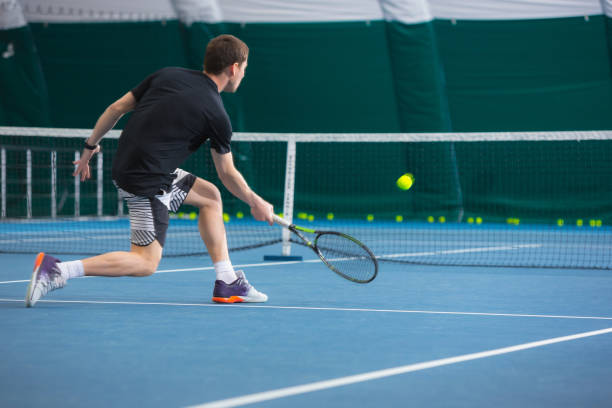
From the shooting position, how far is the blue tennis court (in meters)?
2.79

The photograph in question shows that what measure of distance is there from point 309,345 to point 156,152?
1.40m

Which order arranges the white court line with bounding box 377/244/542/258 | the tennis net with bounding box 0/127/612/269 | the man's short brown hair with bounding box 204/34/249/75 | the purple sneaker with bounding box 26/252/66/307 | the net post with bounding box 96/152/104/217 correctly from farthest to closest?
the net post with bounding box 96/152/104/217
the tennis net with bounding box 0/127/612/269
the white court line with bounding box 377/244/542/258
the man's short brown hair with bounding box 204/34/249/75
the purple sneaker with bounding box 26/252/66/307

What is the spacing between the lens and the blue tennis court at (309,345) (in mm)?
2795

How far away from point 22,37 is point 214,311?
12862mm

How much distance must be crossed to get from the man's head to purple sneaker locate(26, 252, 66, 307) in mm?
1280

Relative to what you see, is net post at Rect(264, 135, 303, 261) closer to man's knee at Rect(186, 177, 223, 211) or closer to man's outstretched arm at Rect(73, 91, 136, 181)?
man's knee at Rect(186, 177, 223, 211)

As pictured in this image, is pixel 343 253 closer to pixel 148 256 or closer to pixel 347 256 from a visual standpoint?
pixel 347 256

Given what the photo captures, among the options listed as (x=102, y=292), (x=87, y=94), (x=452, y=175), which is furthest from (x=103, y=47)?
(x=102, y=292)

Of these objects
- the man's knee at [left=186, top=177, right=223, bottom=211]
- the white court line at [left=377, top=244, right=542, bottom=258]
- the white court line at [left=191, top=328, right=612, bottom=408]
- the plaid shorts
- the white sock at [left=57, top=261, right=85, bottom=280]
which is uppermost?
the man's knee at [left=186, top=177, right=223, bottom=211]

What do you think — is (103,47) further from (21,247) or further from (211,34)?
(21,247)

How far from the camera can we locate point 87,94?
55.0 ft

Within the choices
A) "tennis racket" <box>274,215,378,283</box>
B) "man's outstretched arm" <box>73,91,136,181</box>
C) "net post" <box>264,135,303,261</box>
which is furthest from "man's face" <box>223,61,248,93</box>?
"net post" <box>264,135,303,261</box>

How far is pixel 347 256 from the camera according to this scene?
508 centimetres

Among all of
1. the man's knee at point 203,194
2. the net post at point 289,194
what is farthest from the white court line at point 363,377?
the net post at point 289,194
